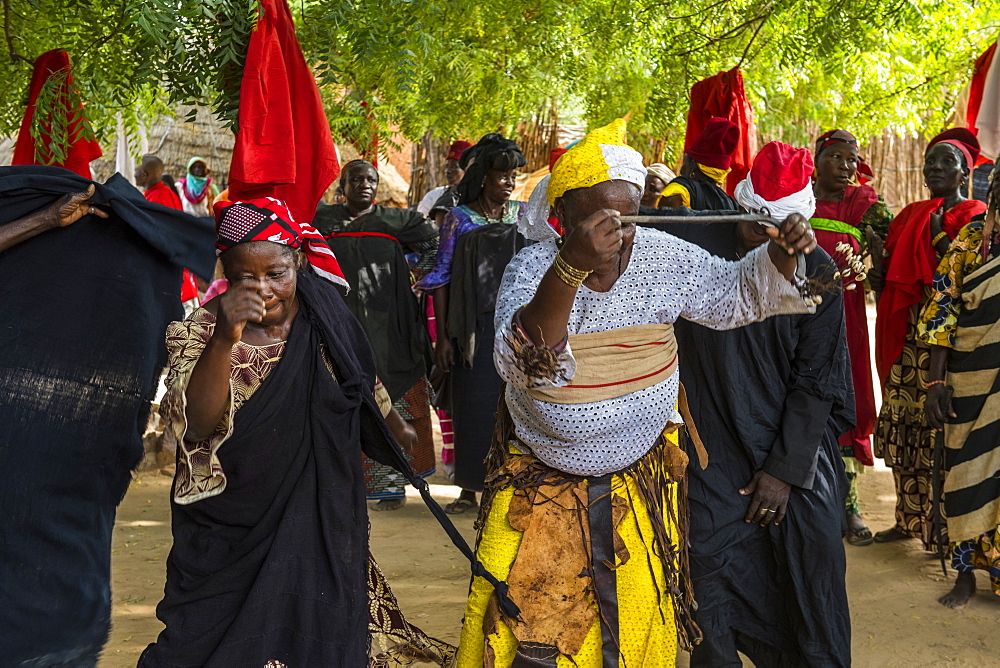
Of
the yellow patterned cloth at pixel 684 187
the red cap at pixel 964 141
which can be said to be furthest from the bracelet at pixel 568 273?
the red cap at pixel 964 141

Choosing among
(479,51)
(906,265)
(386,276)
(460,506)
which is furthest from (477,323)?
(906,265)

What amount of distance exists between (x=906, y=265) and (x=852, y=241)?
1.93 feet

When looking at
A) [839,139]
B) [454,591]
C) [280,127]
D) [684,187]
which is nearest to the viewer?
[280,127]

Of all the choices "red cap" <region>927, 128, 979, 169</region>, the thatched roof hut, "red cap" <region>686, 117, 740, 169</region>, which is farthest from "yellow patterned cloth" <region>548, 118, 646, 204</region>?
the thatched roof hut

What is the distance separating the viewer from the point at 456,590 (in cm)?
549

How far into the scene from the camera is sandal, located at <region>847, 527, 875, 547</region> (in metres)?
6.38

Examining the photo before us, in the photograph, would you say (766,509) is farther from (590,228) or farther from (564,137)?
(564,137)

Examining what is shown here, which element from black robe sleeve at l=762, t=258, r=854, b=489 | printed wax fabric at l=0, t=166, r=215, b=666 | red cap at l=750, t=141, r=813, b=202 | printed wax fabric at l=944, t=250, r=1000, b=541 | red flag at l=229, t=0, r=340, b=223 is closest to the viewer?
printed wax fabric at l=0, t=166, r=215, b=666

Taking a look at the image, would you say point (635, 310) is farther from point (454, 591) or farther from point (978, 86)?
point (978, 86)

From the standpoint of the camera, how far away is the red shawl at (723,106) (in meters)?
6.64

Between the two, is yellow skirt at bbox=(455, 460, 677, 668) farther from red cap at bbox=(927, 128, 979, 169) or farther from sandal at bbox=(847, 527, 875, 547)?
red cap at bbox=(927, 128, 979, 169)

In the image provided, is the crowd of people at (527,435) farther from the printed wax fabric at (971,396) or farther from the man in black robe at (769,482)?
the printed wax fabric at (971,396)

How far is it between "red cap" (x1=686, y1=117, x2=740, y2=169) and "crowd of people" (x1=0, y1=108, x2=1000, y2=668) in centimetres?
2

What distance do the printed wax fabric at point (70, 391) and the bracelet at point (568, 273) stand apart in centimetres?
197
